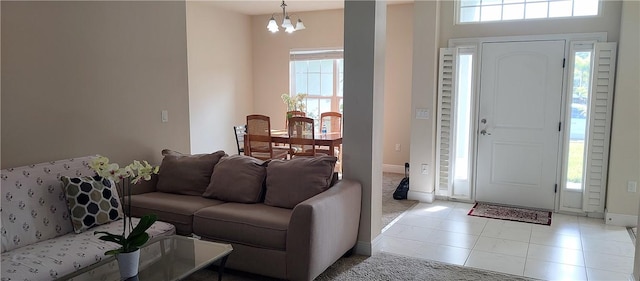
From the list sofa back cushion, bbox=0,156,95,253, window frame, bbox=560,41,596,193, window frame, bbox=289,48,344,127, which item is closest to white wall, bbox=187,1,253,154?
window frame, bbox=289,48,344,127

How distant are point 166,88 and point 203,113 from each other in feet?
8.48

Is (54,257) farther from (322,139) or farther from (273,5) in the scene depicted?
(273,5)

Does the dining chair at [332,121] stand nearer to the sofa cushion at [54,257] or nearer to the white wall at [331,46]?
the white wall at [331,46]

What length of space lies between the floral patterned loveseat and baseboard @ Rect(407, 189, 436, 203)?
9.88 feet

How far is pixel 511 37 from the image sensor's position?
15.3 ft

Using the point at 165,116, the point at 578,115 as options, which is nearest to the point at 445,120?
the point at 578,115

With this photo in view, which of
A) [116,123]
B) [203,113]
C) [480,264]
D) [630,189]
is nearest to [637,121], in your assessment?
[630,189]

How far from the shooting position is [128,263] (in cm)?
210

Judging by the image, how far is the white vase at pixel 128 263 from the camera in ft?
6.84

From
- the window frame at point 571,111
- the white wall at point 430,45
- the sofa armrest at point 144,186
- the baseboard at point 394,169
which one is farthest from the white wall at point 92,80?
the window frame at point 571,111

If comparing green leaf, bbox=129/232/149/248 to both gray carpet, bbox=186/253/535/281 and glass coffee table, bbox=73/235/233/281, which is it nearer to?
glass coffee table, bbox=73/235/233/281

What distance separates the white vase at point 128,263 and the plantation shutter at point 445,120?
376 cm

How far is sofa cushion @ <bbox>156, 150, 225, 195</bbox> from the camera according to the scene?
12.0ft

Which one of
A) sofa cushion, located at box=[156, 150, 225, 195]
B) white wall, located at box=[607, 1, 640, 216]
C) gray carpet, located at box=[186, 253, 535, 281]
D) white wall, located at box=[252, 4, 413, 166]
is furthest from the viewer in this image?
white wall, located at box=[252, 4, 413, 166]
